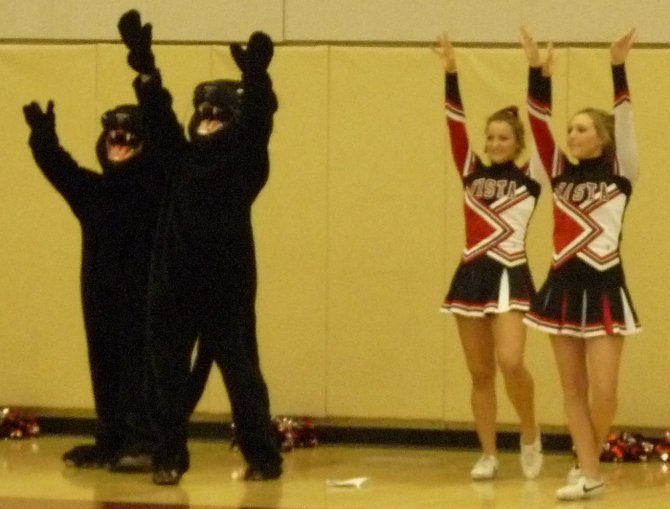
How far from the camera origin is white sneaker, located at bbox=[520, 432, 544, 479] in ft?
23.5

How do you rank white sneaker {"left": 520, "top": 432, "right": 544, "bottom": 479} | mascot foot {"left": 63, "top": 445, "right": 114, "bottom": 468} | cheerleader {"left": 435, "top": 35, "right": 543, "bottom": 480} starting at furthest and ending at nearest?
mascot foot {"left": 63, "top": 445, "right": 114, "bottom": 468} → white sneaker {"left": 520, "top": 432, "right": 544, "bottom": 479} → cheerleader {"left": 435, "top": 35, "right": 543, "bottom": 480}

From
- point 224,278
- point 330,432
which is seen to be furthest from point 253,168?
point 330,432

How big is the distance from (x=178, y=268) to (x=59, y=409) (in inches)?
86.9

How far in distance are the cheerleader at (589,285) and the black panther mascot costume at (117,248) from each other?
184 cm

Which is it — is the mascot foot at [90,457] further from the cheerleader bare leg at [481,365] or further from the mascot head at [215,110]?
the cheerleader bare leg at [481,365]

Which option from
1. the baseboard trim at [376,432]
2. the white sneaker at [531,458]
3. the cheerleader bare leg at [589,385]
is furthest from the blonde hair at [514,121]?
the baseboard trim at [376,432]

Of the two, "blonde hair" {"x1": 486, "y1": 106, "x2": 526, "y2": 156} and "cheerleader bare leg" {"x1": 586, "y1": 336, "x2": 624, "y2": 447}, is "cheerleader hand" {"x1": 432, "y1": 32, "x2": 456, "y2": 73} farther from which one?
"cheerleader bare leg" {"x1": 586, "y1": 336, "x2": 624, "y2": 447}

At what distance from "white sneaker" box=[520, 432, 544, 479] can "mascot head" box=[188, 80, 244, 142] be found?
6.37 ft

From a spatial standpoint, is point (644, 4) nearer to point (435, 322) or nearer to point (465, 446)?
point (435, 322)

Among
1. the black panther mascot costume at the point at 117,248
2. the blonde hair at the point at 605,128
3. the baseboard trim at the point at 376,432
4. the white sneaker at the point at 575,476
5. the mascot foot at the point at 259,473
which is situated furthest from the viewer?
the baseboard trim at the point at 376,432

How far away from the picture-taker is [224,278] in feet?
22.4

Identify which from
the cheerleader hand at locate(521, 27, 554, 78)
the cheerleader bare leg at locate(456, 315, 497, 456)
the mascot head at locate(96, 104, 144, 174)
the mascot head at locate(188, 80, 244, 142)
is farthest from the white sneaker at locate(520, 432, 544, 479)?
the mascot head at locate(96, 104, 144, 174)

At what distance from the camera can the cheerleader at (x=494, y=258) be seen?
6906 millimetres

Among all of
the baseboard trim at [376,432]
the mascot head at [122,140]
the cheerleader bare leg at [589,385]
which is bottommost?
the baseboard trim at [376,432]
